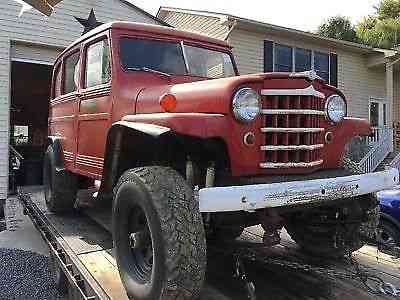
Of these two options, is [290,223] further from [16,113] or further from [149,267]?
[16,113]

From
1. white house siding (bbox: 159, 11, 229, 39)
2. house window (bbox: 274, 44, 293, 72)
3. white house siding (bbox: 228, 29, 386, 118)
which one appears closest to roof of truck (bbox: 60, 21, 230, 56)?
white house siding (bbox: 159, 11, 229, 39)

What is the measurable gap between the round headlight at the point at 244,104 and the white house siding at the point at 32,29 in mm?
8284

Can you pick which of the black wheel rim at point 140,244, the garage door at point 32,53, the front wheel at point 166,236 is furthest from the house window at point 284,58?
the front wheel at point 166,236

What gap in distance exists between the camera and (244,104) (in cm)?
294

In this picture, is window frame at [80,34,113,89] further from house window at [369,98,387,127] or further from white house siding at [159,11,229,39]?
house window at [369,98,387,127]

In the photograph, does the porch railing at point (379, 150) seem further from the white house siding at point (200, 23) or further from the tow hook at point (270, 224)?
the tow hook at point (270, 224)

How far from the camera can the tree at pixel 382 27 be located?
1227 inches

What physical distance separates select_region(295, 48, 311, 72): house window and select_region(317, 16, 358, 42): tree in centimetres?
1979

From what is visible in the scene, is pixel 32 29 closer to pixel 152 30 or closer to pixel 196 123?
pixel 152 30

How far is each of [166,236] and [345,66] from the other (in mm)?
15646

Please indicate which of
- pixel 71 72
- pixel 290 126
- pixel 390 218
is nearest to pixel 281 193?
pixel 290 126

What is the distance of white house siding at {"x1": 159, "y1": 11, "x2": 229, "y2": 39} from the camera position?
14.1 m

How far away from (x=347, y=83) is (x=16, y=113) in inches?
499

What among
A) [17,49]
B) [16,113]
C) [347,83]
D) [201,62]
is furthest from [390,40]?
[201,62]
